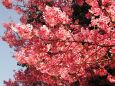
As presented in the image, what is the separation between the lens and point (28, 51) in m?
14.5

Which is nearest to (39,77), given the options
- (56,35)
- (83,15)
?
(83,15)

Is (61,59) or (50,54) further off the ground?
(50,54)

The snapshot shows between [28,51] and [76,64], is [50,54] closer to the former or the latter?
[28,51]

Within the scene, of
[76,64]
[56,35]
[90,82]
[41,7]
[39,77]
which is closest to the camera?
[56,35]

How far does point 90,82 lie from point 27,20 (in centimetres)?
542

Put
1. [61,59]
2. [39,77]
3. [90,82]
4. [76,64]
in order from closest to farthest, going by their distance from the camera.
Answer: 1. [76,64]
2. [61,59]
3. [90,82]
4. [39,77]

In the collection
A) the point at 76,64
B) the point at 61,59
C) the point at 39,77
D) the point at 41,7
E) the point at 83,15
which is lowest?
the point at 76,64

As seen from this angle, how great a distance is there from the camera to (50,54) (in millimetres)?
14414

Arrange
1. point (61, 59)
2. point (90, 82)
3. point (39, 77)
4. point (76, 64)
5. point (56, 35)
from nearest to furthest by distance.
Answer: point (56, 35) → point (76, 64) → point (61, 59) → point (90, 82) → point (39, 77)

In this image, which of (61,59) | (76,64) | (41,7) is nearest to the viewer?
(76,64)

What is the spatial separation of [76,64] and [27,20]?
22.2ft

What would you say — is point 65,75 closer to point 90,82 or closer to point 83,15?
point 90,82

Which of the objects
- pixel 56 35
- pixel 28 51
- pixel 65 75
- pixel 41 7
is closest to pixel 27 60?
pixel 28 51

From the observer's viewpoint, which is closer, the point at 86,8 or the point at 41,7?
the point at 86,8
